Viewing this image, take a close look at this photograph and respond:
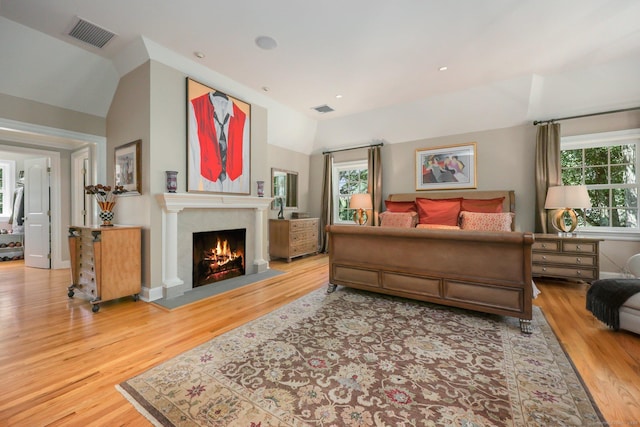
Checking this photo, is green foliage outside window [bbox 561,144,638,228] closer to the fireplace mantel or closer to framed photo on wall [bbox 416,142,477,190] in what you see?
framed photo on wall [bbox 416,142,477,190]

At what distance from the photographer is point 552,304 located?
2973 millimetres

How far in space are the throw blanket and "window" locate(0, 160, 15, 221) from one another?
34.0ft

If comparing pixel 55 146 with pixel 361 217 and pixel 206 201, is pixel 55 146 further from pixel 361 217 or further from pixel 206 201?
pixel 361 217

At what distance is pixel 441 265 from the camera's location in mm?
2654

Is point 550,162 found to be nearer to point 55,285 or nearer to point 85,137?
point 85,137

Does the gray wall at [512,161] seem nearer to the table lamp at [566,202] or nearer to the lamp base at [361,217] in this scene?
the table lamp at [566,202]

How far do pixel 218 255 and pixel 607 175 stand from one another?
19.9ft

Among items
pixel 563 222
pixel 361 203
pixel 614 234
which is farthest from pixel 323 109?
pixel 614 234

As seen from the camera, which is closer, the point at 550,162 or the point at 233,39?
the point at 233,39

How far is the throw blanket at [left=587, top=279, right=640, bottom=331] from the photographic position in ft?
7.32

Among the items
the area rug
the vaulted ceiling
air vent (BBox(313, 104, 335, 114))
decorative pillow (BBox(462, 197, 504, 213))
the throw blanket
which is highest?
air vent (BBox(313, 104, 335, 114))

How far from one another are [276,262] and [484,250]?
151 inches

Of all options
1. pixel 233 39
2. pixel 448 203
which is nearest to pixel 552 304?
pixel 448 203

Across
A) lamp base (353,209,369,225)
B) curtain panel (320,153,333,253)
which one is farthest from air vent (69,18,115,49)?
lamp base (353,209,369,225)
